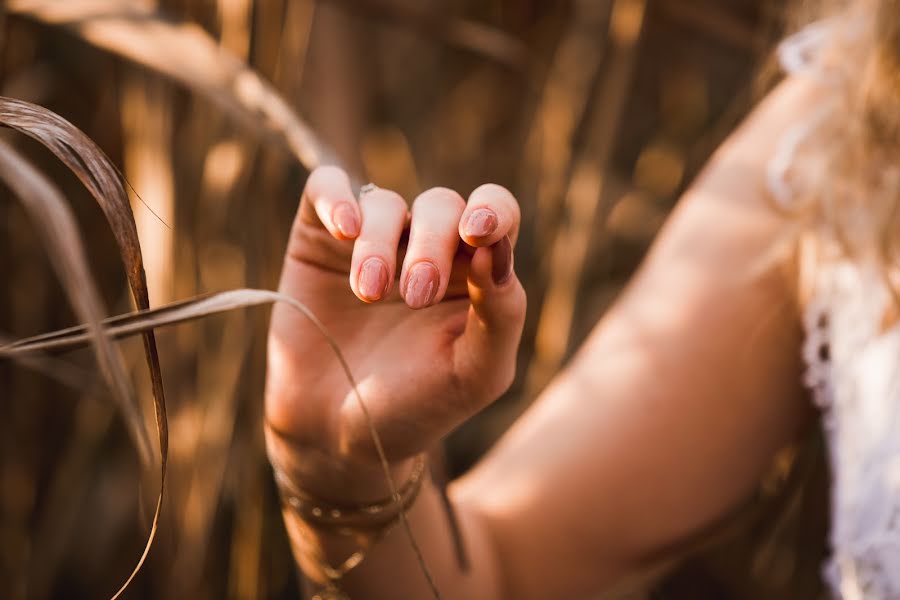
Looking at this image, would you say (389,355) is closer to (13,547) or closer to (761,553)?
(13,547)

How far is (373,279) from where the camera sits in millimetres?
306

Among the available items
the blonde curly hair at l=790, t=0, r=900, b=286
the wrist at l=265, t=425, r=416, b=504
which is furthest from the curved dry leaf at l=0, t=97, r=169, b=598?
the blonde curly hair at l=790, t=0, r=900, b=286

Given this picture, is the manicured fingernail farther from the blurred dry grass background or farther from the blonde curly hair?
the blonde curly hair

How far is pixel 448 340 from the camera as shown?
388 mm

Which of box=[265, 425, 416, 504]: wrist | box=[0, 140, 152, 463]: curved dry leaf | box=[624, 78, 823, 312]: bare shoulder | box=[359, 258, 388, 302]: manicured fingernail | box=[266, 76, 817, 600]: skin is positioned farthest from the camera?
box=[624, 78, 823, 312]: bare shoulder

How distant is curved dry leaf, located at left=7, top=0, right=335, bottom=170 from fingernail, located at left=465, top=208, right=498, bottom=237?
0.15m

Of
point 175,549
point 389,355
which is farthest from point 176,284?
point 389,355

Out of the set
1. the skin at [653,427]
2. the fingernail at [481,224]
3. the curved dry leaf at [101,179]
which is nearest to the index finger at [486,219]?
the fingernail at [481,224]

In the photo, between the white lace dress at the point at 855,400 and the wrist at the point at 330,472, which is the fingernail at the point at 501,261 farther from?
the white lace dress at the point at 855,400

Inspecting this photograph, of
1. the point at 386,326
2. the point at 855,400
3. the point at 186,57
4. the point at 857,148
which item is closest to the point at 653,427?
the point at 855,400

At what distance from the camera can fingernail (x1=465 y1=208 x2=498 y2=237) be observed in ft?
1.00

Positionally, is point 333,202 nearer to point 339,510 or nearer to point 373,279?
point 373,279

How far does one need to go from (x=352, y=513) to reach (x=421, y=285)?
0.61 ft

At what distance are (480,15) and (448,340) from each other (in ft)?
2.87
